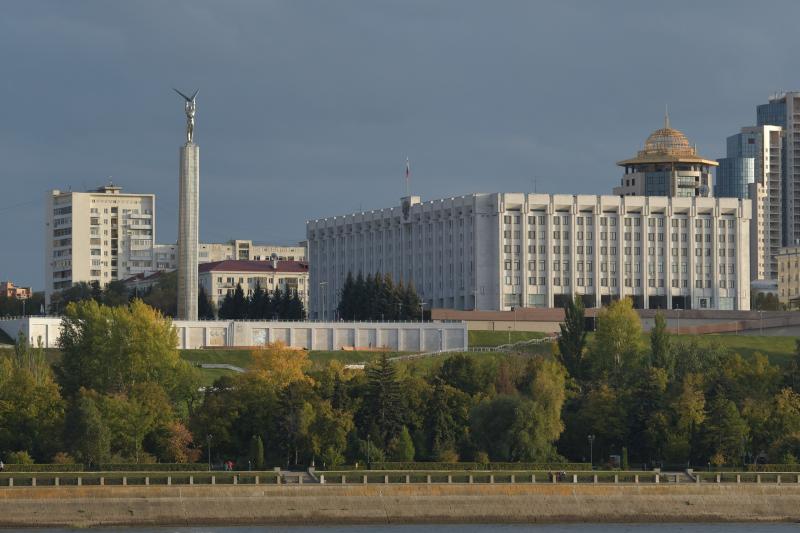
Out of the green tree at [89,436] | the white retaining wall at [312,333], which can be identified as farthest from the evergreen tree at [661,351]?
the green tree at [89,436]

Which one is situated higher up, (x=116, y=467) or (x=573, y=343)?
(x=573, y=343)

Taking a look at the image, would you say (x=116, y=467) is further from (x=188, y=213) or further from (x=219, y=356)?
(x=188, y=213)

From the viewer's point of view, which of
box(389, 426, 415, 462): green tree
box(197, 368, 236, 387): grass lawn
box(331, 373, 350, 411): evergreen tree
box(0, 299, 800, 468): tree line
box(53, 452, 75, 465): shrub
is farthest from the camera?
box(197, 368, 236, 387): grass lawn

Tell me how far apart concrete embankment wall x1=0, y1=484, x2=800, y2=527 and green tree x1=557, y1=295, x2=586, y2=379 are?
41.2m

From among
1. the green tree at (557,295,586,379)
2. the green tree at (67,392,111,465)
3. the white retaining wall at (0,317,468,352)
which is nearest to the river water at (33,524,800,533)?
the green tree at (67,392,111,465)

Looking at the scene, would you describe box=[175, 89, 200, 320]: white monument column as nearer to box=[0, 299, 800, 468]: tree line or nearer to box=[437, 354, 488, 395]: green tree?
box=[0, 299, 800, 468]: tree line

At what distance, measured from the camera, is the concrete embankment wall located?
93438 mm

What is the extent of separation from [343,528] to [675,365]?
52399 millimetres

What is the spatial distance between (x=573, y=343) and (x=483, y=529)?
53.0 meters

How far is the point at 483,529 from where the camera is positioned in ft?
309

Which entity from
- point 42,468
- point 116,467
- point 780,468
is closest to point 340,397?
point 116,467

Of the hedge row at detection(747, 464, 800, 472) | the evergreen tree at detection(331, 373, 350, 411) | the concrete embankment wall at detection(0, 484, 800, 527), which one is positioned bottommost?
the concrete embankment wall at detection(0, 484, 800, 527)

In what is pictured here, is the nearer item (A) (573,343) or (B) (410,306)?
(A) (573,343)

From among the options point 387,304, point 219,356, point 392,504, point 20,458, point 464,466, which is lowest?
point 392,504
